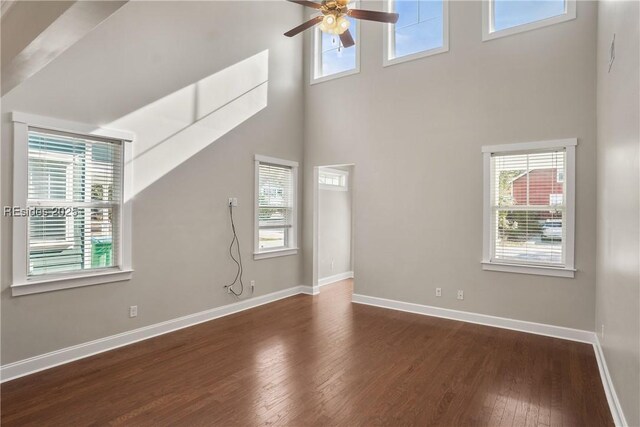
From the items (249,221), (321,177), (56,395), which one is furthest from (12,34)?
(321,177)

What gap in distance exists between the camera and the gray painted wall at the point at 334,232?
6.94 meters

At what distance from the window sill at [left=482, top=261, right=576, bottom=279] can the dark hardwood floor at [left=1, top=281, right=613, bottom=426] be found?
743mm

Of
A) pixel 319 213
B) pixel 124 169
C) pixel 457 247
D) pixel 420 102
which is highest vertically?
pixel 420 102

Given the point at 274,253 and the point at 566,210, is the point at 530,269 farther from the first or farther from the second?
the point at 274,253

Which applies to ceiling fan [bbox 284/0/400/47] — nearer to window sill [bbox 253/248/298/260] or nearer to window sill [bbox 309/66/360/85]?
window sill [bbox 309/66/360/85]

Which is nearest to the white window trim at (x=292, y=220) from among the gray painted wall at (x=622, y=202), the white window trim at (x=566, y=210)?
the white window trim at (x=566, y=210)

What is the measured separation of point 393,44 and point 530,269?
146 inches

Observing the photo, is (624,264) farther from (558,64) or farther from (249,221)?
(249,221)

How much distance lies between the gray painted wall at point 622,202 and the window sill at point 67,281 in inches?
167

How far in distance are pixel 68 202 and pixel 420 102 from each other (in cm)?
445

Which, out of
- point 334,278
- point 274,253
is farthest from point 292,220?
point 334,278

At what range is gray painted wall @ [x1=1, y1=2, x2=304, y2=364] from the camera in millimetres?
3254

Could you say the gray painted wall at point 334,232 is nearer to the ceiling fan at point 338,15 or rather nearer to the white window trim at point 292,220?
the white window trim at point 292,220

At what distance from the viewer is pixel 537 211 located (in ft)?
14.2
